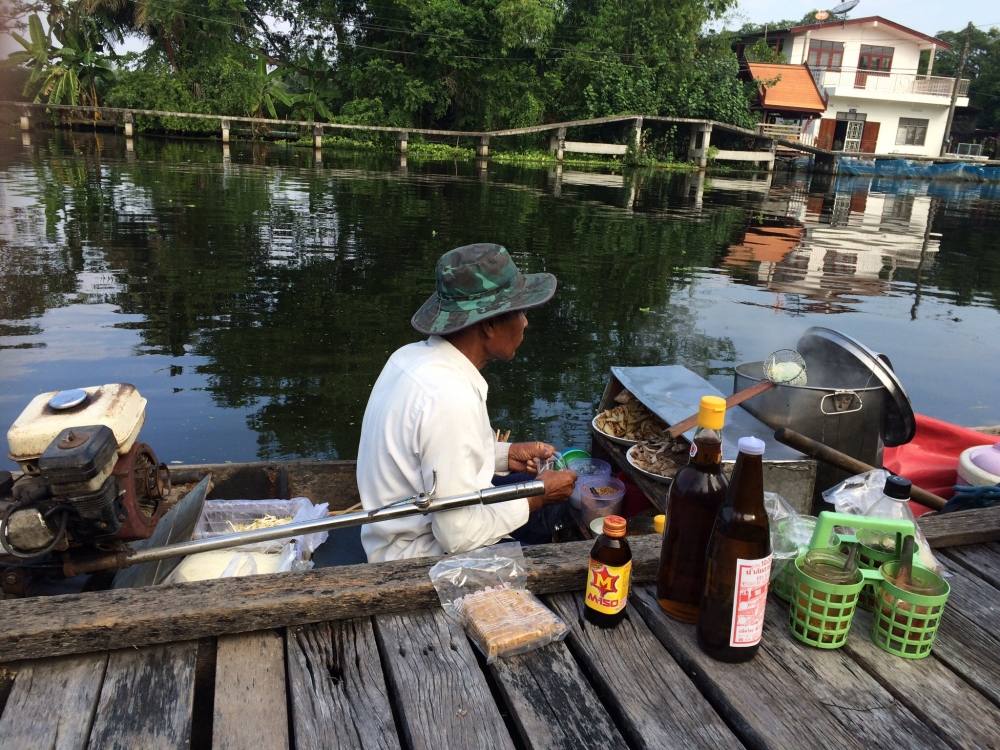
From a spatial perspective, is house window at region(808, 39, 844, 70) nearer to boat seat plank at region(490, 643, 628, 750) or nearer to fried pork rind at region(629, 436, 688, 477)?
fried pork rind at region(629, 436, 688, 477)

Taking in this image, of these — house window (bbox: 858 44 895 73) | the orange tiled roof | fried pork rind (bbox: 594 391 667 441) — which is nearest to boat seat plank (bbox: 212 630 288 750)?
fried pork rind (bbox: 594 391 667 441)

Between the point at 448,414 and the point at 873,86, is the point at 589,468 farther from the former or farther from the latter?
the point at 873,86

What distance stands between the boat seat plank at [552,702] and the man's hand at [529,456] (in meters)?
1.81

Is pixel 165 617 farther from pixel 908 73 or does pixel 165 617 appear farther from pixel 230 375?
pixel 908 73

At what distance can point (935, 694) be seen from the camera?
1.89 m

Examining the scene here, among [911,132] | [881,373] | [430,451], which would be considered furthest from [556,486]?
[911,132]

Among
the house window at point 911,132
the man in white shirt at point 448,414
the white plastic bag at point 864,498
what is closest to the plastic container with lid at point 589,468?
the man in white shirt at point 448,414

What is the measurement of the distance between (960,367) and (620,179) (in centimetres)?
2311

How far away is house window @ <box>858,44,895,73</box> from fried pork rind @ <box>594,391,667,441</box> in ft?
170

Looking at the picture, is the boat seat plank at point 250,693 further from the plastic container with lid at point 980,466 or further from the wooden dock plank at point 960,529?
the plastic container with lid at point 980,466

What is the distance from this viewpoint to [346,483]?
4.75 m

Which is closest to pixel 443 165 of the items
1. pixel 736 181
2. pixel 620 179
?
pixel 620 179

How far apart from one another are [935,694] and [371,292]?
9545 millimetres

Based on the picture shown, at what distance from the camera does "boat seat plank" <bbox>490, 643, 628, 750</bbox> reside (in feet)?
5.62
